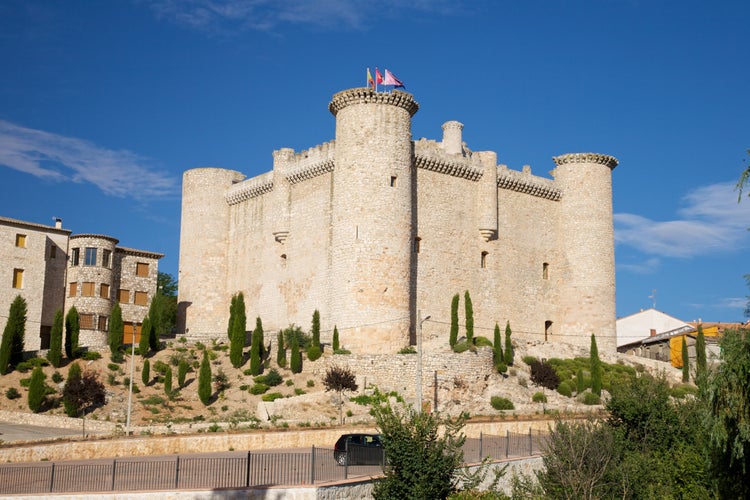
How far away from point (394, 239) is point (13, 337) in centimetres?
1766

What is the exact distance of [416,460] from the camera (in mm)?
20938

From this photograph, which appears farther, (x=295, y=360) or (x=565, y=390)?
(x=565, y=390)

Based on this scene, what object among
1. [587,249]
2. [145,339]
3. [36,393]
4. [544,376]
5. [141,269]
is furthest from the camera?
[141,269]

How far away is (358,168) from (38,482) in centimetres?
2416

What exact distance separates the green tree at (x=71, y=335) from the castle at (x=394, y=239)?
7.27 metres

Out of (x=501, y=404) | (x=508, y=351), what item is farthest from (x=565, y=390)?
(x=501, y=404)

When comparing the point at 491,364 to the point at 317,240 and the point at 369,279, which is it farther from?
the point at 317,240

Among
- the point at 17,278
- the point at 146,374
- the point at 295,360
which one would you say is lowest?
the point at 146,374

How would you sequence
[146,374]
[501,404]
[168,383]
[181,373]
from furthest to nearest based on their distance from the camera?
[181,373] < [146,374] < [168,383] < [501,404]

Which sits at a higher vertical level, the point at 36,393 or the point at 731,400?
the point at 731,400

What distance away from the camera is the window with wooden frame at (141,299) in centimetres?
5084

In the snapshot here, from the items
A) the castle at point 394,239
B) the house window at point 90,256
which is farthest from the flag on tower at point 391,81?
the house window at point 90,256

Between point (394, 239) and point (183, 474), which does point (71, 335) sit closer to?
point (394, 239)

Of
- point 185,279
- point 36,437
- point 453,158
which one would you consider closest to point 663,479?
point 36,437
